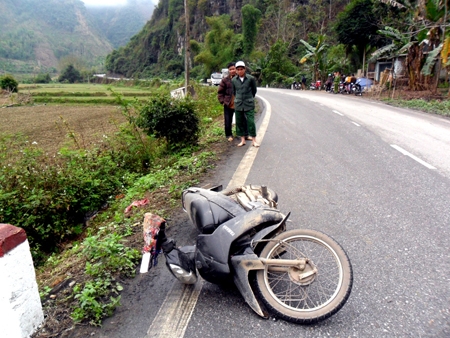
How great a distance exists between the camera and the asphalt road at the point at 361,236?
7.44 ft

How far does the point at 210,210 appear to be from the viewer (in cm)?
278

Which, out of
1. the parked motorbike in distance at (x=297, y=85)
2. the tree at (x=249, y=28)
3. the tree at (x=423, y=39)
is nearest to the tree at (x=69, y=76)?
the tree at (x=249, y=28)

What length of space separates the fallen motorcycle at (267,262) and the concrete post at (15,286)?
0.73 meters

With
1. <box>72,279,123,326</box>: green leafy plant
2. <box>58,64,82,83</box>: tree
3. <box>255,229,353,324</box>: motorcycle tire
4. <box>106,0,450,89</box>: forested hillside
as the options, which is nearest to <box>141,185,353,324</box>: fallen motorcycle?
<box>255,229,353,324</box>: motorcycle tire

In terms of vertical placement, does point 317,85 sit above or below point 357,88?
below

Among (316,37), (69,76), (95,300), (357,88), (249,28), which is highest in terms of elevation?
(249,28)

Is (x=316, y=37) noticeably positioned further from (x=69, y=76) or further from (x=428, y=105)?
(x=69, y=76)

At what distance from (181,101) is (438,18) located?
1492cm

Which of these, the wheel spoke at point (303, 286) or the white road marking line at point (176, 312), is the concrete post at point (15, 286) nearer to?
the white road marking line at point (176, 312)

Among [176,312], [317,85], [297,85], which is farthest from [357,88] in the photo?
[176,312]

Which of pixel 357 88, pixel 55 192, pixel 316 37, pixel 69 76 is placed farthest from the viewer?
pixel 69 76

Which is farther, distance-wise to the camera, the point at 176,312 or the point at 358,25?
the point at 358,25

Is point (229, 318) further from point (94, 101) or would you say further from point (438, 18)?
point (94, 101)

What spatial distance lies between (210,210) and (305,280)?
91 cm
